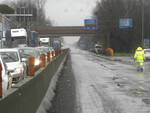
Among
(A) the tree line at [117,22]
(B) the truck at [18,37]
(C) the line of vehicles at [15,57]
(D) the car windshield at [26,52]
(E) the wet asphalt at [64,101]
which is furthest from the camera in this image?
(A) the tree line at [117,22]

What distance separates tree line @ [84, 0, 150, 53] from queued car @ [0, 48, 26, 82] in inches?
2652

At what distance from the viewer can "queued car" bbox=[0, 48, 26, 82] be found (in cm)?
1391

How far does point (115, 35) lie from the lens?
86.6 meters

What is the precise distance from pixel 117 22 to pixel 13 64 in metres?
69.3

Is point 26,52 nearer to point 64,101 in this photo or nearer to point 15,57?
point 15,57

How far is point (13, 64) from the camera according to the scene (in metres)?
14.3

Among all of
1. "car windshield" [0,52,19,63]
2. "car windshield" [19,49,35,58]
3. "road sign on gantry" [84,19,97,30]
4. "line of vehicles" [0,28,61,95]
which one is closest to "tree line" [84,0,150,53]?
"road sign on gantry" [84,19,97,30]

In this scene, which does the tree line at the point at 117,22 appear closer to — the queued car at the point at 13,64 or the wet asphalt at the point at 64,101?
the queued car at the point at 13,64

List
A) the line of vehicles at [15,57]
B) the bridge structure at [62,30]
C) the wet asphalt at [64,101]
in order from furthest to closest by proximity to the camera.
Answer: the bridge structure at [62,30]
the line of vehicles at [15,57]
the wet asphalt at [64,101]

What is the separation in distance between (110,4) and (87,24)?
7896mm

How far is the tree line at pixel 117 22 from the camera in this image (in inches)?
3248

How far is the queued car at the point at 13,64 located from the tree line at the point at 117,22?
67.4 meters

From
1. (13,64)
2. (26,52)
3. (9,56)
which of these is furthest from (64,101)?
(26,52)

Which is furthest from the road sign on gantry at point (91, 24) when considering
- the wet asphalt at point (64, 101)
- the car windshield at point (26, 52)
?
the wet asphalt at point (64, 101)
